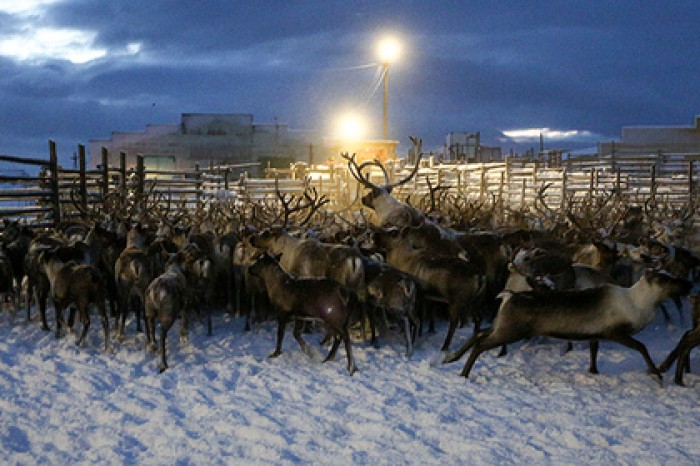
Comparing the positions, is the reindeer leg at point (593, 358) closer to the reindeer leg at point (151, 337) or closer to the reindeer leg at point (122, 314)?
the reindeer leg at point (151, 337)

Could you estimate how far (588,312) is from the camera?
5.78 meters

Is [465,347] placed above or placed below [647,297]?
below

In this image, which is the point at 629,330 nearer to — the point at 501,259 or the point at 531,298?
the point at 531,298

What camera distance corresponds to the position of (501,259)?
8203mm

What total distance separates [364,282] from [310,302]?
76 cm

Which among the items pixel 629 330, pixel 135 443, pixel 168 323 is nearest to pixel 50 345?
pixel 168 323

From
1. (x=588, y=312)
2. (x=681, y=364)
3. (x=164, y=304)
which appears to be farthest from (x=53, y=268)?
(x=681, y=364)

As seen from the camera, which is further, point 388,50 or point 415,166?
point 388,50

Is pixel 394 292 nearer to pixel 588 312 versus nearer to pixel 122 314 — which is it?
pixel 588 312

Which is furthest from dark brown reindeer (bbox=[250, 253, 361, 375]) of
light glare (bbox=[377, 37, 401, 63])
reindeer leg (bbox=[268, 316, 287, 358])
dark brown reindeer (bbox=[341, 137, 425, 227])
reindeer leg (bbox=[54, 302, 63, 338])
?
light glare (bbox=[377, 37, 401, 63])

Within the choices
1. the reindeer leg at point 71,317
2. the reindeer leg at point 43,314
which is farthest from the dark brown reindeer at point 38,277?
the reindeer leg at point 71,317

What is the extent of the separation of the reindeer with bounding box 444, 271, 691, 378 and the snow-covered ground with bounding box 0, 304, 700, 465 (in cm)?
43

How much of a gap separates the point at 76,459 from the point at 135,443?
38 cm

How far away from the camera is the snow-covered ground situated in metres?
4.46
